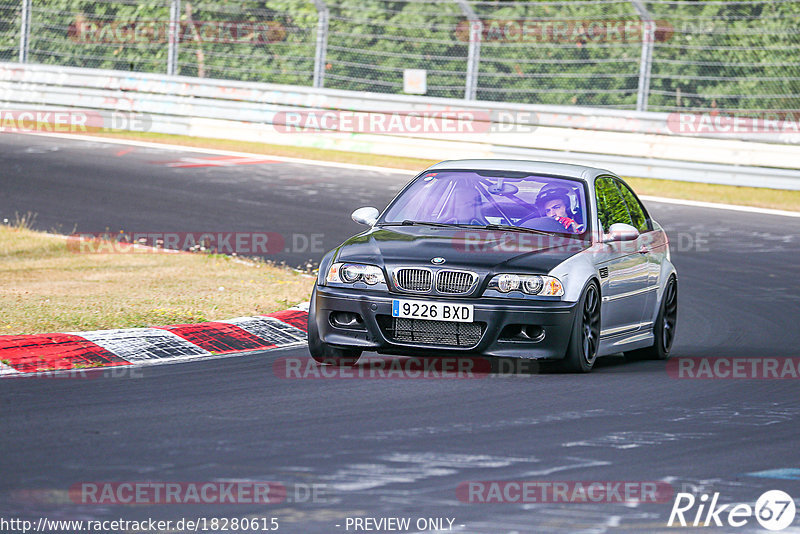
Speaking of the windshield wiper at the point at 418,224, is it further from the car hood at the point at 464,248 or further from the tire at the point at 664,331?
the tire at the point at 664,331

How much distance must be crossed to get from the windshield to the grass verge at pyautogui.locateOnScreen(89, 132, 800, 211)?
11291 millimetres

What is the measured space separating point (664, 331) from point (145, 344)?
12.7 ft

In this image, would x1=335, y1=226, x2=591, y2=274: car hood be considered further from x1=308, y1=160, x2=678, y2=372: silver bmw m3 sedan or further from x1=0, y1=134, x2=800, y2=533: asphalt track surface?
x1=0, y1=134, x2=800, y2=533: asphalt track surface

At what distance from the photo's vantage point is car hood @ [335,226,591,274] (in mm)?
8938

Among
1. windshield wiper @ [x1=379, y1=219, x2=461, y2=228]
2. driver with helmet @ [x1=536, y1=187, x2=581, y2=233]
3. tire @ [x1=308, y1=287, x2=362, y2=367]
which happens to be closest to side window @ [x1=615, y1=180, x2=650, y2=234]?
driver with helmet @ [x1=536, y1=187, x2=581, y2=233]

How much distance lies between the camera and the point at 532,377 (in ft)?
29.7

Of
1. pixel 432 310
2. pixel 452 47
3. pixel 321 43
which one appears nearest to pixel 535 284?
pixel 432 310

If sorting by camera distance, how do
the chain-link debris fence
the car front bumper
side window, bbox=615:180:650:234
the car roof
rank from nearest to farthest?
the car front bumper, the car roof, side window, bbox=615:180:650:234, the chain-link debris fence

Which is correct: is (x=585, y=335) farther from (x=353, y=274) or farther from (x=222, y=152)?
(x=222, y=152)

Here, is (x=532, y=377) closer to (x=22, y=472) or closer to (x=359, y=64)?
(x=22, y=472)

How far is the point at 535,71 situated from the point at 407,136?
2694mm

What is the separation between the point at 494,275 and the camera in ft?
29.0

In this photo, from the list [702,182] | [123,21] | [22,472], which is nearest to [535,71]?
[702,182]

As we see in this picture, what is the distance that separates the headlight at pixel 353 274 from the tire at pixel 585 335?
1252 mm
